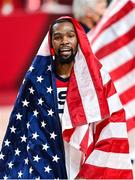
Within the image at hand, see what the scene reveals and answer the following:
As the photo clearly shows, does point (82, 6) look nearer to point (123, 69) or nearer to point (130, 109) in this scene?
point (123, 69)

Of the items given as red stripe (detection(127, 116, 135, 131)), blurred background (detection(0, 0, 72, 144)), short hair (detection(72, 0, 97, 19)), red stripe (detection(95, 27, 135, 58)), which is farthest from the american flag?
blurred background (detection(0, 0, 72, 144))

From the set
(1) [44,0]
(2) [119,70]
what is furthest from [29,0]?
(2) [119,70]

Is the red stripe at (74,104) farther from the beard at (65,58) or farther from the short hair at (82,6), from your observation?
the short hair at (82,6)

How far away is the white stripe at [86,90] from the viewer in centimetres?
506

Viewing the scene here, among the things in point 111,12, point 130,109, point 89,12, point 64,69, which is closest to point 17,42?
point 89,12

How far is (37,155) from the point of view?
4988 mm

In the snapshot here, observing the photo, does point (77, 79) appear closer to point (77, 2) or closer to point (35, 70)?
point (35, 70)

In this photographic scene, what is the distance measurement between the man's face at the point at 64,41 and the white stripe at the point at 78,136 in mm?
415

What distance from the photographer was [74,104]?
16.6 ft

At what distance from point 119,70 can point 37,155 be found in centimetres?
222

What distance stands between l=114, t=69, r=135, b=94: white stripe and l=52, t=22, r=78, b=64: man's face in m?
1.84

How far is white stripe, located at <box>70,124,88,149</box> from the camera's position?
5.04 metres

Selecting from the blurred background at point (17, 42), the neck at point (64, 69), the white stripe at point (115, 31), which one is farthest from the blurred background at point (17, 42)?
the neck at point (64, 69)

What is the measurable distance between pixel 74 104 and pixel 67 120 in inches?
4.7
